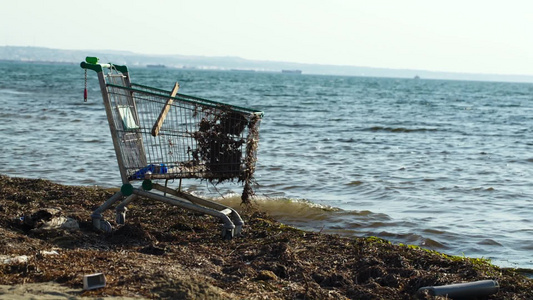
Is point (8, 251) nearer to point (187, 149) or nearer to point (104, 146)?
point (187, 149)

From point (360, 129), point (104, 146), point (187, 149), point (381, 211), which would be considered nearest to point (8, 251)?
point (187, 149)

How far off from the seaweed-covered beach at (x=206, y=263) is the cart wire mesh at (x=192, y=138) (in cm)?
60

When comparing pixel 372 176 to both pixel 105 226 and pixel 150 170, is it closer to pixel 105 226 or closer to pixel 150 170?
pixel 150 170

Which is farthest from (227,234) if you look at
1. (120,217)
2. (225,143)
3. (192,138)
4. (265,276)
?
(265,276)

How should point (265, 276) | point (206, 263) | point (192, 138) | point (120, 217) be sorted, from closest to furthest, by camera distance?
point (265, 276) → point (206, 263) → point (192, 138) → point (120, 217)

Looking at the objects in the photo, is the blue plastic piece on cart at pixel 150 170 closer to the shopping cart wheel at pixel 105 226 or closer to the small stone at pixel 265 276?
the shopping cart wheel at pixel 105 226

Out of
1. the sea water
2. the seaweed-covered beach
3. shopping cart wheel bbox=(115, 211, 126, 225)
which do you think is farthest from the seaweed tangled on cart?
the sea water

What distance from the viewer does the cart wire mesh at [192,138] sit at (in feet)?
20.9

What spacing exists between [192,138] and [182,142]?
0.38 ft

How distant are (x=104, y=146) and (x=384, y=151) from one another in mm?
6206

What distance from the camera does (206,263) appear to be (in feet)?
17.2

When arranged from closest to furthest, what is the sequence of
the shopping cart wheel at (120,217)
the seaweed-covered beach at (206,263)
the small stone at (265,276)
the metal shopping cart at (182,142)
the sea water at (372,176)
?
the seaweed-covered beach at (206,263)
the small stone at (265,276)
the metal shopping cart at (182,142)
the shopping cart wheel at (120,217)
the sea water at (372,176)

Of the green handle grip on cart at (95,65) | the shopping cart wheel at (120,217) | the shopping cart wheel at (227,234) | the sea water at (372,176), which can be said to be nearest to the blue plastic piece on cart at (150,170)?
the shopping cart wheel at (120,217)

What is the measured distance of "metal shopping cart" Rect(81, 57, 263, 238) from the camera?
250 inches
